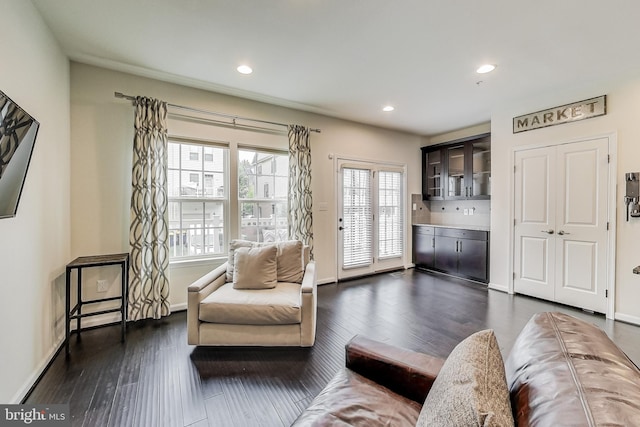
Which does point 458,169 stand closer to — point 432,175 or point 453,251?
point 432,175

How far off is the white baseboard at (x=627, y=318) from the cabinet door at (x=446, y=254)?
6.29ft

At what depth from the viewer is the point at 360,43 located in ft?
7.90

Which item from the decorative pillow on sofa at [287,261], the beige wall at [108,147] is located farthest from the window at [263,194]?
the decorative pillow on sofa at [287,261]

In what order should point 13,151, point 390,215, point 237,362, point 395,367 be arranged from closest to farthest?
point 395,367 < point 13,151 < point 237,362 < point 390,215

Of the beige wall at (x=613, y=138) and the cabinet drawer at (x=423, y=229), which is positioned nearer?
the beige wall at (x=613, y=138)

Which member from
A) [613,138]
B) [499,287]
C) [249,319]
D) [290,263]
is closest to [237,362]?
[249,319]

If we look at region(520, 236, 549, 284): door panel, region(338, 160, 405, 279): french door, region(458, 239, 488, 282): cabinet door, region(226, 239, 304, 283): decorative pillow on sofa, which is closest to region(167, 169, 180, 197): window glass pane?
region(226, 239, 304, 283): decorative pillow on sofa

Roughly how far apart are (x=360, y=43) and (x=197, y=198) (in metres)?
2.47

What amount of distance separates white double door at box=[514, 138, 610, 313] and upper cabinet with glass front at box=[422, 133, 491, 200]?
71 cm

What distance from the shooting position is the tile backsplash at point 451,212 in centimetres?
478

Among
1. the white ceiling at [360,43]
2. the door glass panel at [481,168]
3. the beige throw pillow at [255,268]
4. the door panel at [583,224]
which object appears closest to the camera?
the white ceiling at [360,43]

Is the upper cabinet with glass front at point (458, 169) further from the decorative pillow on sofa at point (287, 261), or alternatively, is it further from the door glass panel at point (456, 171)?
the decorative pillow on sofa at point (287, 261)

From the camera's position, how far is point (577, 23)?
6.92 feet

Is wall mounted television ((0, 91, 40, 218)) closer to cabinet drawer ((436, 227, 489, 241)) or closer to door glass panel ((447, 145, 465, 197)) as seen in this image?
cabinet drawer ((436, 227, 489, 241))
